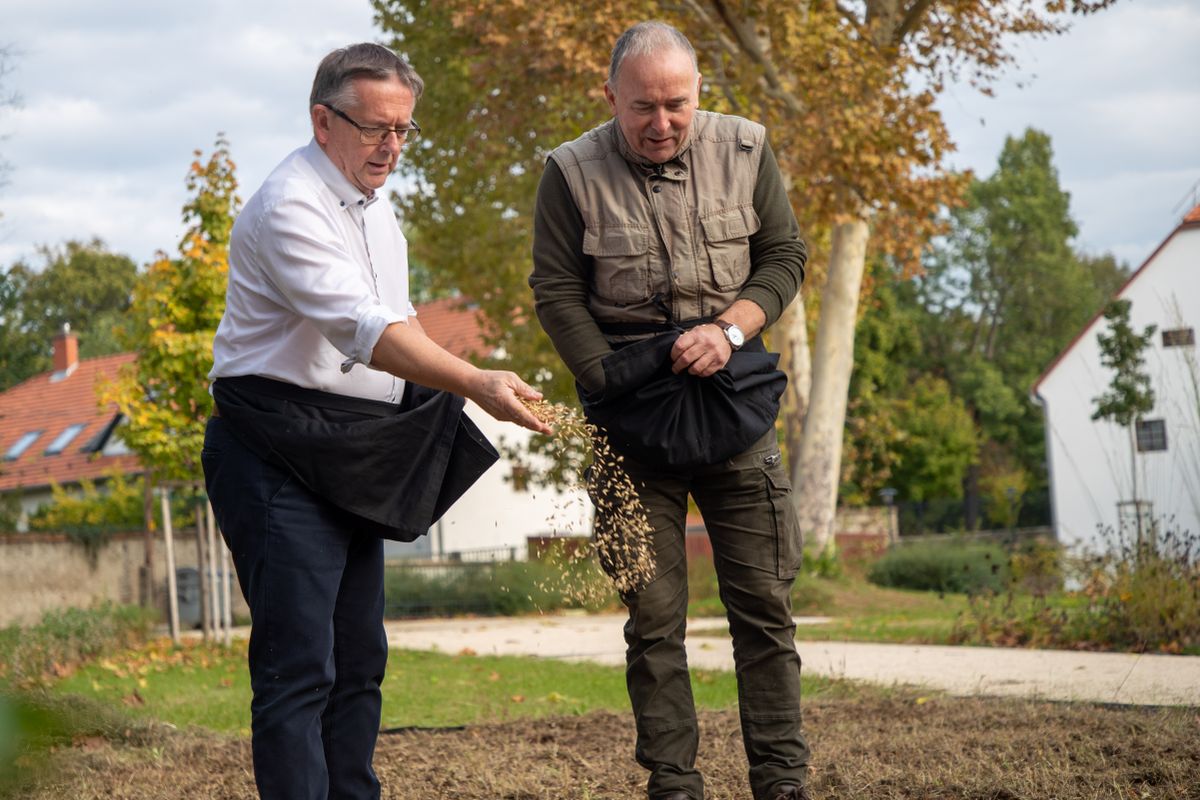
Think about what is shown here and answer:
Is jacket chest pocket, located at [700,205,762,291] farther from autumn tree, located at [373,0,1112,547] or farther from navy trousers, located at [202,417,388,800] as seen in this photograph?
autumn tree, located at [373,0,1112,547]

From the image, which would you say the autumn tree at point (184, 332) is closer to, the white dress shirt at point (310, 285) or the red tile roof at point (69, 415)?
the white dress shirt at point (310, 285)

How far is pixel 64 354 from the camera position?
140 ft

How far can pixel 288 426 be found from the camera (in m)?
3.06

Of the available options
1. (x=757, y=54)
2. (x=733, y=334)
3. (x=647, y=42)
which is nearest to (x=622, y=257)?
(x=733, y=334)

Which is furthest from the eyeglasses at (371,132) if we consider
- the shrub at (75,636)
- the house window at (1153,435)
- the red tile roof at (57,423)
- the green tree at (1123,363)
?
the house window at (1153,435)

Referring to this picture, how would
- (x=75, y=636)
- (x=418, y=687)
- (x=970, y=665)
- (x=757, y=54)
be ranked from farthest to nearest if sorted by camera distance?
(x=757, y=54)
(x=75, y=636)
(x=418, y=687)
(x=970, y=665)

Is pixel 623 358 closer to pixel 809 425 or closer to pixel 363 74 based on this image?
pixel 363 74

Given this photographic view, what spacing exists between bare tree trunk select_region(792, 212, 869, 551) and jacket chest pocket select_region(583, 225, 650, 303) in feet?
45.5

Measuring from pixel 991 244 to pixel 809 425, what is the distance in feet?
145

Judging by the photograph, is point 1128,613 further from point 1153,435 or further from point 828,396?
point 1153,435

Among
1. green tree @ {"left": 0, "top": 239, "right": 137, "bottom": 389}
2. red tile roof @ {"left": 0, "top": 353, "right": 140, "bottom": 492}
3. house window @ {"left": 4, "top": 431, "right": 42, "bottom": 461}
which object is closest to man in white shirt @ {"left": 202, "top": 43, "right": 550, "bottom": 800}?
red tile roof @ {"left": 0, "top": 353, "right": 140, "bottom": 492}

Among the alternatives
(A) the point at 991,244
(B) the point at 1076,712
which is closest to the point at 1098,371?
(A) the point at 991,244

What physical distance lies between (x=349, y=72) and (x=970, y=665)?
5.67 meters

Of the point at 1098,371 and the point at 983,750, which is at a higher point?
the point at 1098,371
